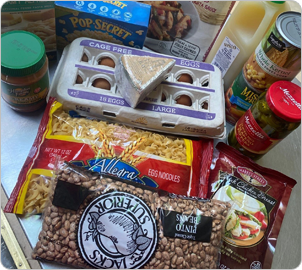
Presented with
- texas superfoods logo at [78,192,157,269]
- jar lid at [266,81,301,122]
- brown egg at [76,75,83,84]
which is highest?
jar lid at [266,81,301,122]

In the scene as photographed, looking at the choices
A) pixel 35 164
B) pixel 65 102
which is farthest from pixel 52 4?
pixel 35 164

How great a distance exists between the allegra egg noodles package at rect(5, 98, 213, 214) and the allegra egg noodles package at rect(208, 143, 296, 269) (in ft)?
0.15

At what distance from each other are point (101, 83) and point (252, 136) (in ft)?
1.37

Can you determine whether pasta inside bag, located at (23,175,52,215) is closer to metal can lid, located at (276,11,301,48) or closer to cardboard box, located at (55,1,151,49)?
cardboard box, located at (55,1,151,49)

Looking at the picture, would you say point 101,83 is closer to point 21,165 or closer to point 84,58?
point 84,58

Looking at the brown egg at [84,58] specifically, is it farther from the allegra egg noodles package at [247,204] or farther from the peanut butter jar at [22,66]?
the allegra egg noodles package at [247,204]

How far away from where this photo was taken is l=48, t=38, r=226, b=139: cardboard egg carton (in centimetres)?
81

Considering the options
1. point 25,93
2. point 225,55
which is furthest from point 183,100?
point 25,93

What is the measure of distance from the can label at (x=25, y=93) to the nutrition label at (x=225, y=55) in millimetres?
497

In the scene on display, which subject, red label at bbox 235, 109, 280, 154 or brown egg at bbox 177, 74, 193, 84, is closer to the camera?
red label at bbox 235, 109, 280, 154

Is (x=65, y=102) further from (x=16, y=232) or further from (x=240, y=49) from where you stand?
(x=240, y=49)

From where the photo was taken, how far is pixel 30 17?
807mm

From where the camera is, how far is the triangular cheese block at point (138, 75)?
759mm

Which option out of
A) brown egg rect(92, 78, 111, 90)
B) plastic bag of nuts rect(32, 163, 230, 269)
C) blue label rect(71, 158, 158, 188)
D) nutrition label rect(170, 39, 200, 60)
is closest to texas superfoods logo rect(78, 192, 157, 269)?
plastic bag of nuts rect(32, 163, 230, 269)
